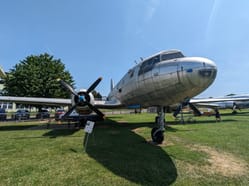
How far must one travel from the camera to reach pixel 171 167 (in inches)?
190

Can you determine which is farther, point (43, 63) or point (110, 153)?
point (43, 63)

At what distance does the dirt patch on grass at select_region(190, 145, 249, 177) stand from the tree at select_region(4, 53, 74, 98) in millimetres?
24642

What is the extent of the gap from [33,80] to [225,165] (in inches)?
1055

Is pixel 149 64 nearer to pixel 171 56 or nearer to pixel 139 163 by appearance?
pixel 171 56

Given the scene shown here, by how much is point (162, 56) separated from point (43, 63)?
1078 inches

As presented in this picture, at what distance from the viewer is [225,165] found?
5156mm

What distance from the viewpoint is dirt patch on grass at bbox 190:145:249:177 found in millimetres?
4598

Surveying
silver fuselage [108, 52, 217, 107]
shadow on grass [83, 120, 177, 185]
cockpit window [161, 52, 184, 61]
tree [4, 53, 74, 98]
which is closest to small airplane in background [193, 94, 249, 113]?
silver fuselage [108, 52, 217, 107]

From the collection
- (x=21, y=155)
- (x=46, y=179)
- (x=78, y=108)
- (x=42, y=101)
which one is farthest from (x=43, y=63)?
(x=46, y=179)

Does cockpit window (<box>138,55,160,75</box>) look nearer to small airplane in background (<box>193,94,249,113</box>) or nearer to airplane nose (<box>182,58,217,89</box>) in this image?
airplane nose (<box>182,58,217,89</box>)

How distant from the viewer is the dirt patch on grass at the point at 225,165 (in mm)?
4598

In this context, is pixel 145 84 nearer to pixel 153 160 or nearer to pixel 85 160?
pixel 153 160

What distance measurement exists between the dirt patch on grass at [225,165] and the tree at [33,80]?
24.6 meters

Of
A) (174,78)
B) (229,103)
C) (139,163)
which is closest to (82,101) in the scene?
(139,163)
